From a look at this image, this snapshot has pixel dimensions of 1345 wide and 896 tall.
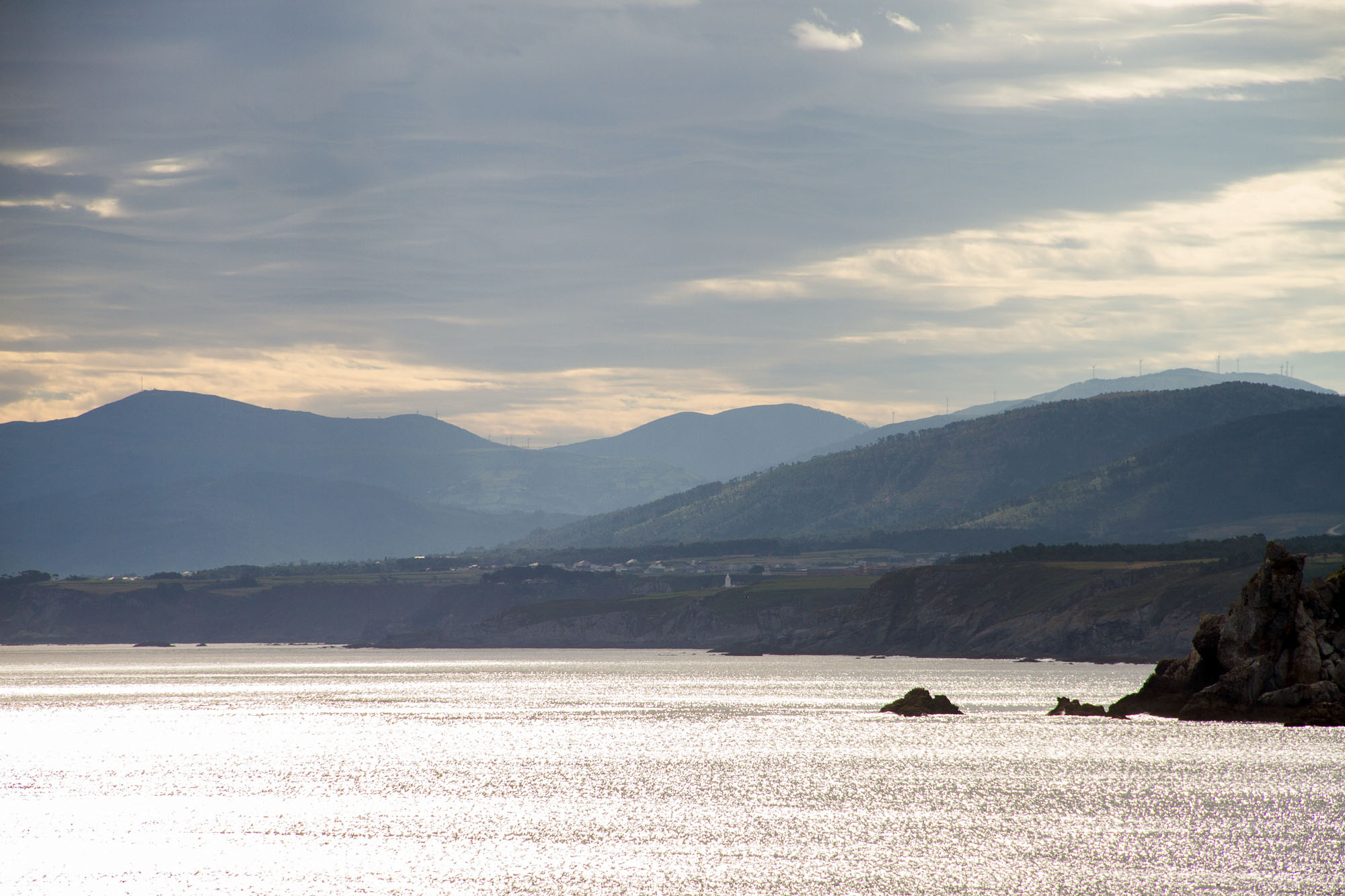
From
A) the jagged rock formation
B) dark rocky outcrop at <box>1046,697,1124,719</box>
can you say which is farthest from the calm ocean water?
the jagged rock formation

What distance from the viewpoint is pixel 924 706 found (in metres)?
113

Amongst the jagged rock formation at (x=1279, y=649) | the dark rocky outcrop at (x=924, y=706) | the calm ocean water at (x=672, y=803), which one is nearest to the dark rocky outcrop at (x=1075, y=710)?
the calm ocean water at (x=672, y=803)

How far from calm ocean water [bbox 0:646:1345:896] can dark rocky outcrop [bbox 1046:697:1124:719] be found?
1.15 meters

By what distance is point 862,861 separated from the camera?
2141 inches

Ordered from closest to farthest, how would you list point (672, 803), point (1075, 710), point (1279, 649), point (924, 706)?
point (672, 803)
point (1279, 649)
point (1075, 710)
point (924, 706)

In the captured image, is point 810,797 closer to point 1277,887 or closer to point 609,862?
point 609,862

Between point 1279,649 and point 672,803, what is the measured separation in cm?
5041

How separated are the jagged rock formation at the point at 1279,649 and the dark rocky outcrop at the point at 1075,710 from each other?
6.76 m

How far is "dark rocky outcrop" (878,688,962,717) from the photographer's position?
113 metres

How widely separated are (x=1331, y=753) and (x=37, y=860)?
72636mm

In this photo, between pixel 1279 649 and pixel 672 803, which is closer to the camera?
pixel 672 803

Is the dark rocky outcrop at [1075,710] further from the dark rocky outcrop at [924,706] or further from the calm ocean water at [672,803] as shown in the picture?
the dark rocky outcrop at [924,706]

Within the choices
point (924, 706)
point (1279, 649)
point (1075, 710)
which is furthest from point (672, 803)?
point (1279, 649)

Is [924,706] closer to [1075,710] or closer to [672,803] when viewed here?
[1075,710]
